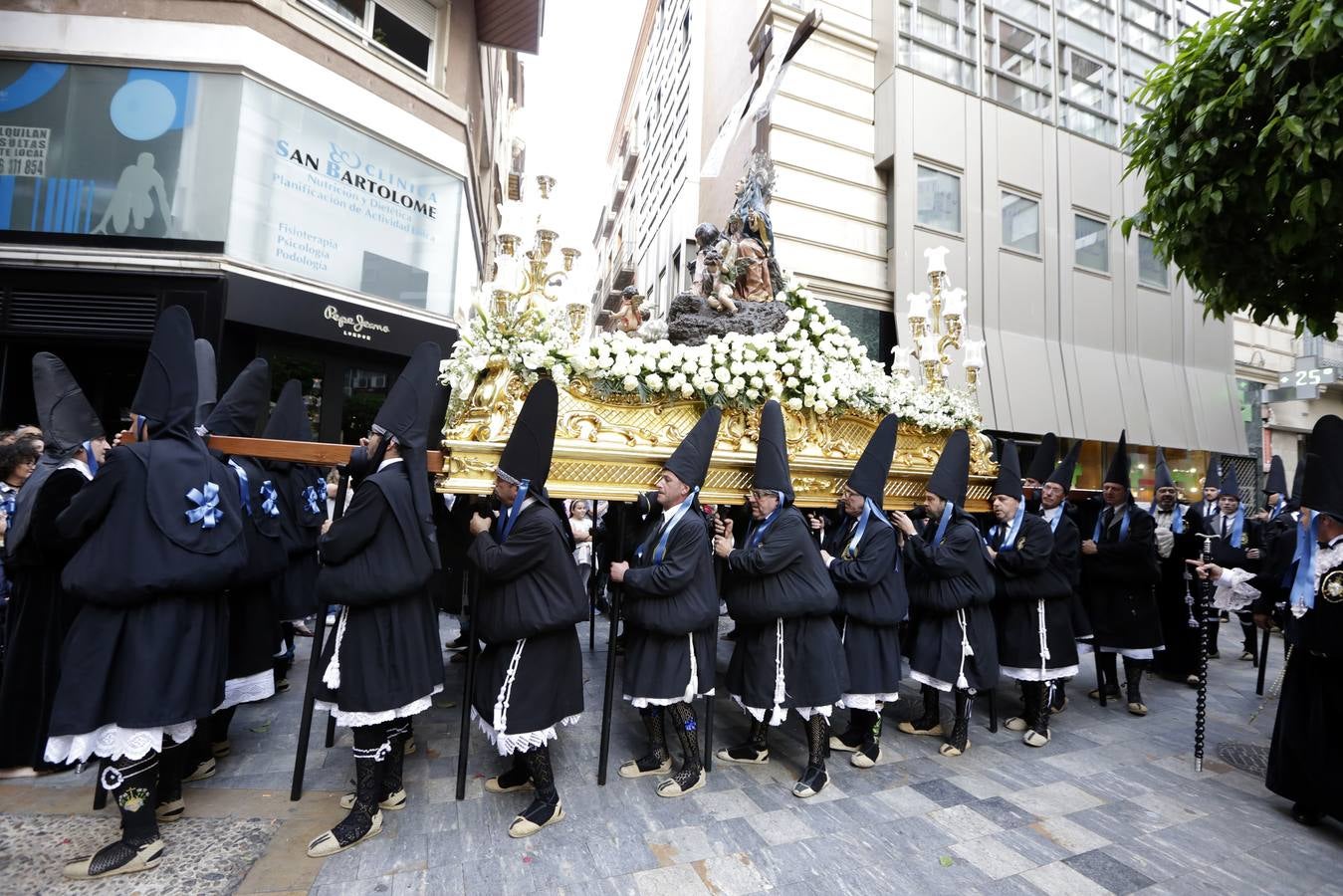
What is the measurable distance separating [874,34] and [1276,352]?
1532 centimetres

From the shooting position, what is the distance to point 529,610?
132 inches

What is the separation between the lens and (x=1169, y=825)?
3.69 metres

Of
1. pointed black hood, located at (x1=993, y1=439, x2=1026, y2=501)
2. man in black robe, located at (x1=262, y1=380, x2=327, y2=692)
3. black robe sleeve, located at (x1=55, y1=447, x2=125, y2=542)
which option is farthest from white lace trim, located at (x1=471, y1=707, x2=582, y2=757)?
pointed black hood, located at (x1=993, y1=439, x2=1026, y2=501)

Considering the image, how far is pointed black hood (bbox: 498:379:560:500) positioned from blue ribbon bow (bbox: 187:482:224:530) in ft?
4.63

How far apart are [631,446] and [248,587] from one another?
2.57m

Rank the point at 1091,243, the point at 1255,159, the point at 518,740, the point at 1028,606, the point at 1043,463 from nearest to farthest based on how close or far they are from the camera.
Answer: the point at 518,740 < the point at 1255,159 < the point at 1028,606 < the point at 1043,463 < the point at 1091,243

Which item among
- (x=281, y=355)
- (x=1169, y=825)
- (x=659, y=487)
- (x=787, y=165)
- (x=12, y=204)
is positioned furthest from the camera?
(x=787, y=165)

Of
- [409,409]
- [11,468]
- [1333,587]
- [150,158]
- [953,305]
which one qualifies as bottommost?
[1333,587]

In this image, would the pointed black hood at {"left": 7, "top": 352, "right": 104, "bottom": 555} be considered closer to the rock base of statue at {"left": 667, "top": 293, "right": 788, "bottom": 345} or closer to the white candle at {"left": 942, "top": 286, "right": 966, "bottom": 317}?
the rock base of statue at {"left": 667, "top": 293, "right": 788, "bottom": 345}

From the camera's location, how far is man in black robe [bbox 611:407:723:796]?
12.4 ft

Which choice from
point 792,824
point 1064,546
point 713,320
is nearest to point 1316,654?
point 1064,546

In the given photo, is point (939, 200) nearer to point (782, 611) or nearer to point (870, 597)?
point (870, 597)

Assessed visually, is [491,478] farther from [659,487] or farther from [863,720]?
[863,720]

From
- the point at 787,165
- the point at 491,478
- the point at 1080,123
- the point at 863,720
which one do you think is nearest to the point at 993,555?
the point at 863,720
